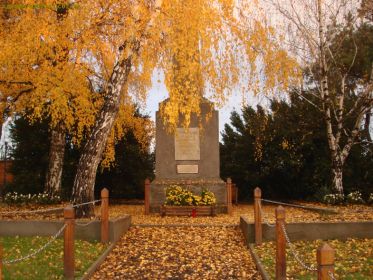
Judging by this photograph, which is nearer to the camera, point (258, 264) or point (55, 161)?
point (258, 264)

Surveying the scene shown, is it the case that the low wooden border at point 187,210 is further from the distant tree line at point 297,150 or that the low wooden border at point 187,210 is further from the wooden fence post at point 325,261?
the wooden fence post at point 325,261

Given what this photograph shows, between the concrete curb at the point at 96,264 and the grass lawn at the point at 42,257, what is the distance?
9cm

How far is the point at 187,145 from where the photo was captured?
16.8 metres

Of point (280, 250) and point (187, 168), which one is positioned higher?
point (187, 168)

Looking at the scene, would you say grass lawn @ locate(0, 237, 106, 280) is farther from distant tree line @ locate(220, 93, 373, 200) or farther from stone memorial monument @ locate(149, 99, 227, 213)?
distant tree line @ locate(220, 93, 373, 200)

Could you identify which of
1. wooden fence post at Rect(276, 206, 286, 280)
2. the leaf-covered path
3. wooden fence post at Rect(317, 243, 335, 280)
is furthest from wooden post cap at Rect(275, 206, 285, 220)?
wooden fence post at Rect(317, 243, 335, 280)

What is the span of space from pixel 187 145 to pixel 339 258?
29.4 feet

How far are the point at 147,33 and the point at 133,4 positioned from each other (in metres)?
0.92

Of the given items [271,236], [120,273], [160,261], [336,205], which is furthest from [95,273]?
[336,205]

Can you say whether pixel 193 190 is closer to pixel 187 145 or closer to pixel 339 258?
pixel 187 145

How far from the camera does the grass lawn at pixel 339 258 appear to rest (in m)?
7.60

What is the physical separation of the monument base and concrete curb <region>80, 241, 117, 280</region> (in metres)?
6.00

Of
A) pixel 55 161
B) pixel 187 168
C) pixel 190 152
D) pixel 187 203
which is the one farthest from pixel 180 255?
pixel 55 161

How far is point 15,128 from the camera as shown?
22469mm
